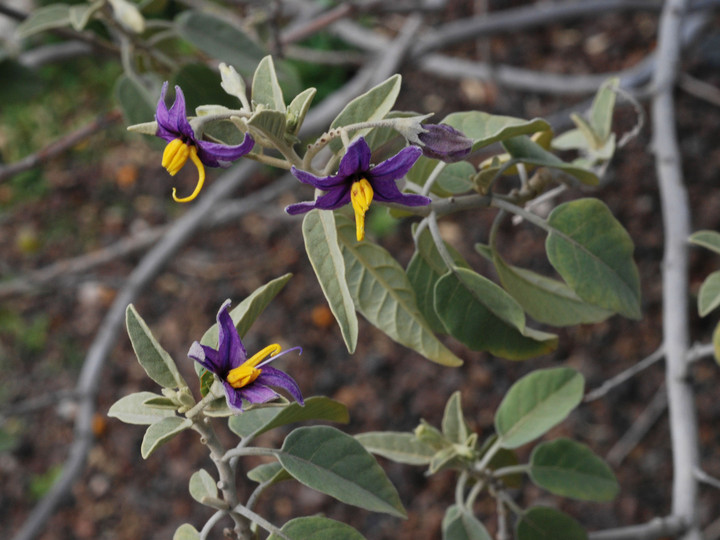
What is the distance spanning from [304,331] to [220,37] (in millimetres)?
1533

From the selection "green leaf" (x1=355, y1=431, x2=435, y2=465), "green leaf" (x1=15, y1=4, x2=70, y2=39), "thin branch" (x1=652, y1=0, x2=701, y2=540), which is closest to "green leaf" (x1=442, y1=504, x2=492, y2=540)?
"green leaf" (x1=355, y1=431, x2=435, y2=465)

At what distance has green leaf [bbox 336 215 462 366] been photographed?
34.4 inches

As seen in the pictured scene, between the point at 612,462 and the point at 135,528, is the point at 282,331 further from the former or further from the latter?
the point at 612,462

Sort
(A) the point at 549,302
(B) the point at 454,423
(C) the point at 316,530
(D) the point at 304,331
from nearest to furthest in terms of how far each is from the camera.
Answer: (C) the point at 316,530
(A) the point at 549,302
(B) the point at 454,423
(D) the point at 304,331

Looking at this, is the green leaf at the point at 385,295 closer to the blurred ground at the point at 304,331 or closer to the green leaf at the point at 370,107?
the green leaf at the point at 370,107

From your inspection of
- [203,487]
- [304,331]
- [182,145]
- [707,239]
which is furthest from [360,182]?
[304,331]

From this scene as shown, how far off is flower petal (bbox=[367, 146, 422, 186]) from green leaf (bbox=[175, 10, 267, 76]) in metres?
0.74

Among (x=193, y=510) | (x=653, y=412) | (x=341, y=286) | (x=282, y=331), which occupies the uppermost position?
(x=341, y=286)

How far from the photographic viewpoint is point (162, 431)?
0.71 metres

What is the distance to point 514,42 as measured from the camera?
10.3 ft

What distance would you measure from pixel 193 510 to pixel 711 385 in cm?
169

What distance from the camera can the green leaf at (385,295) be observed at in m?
0.87

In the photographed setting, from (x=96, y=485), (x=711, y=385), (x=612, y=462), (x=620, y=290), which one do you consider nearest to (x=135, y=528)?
Answer: (x=96, y=485)

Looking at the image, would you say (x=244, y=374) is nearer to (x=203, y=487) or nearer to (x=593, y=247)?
(x=203, y=487)
